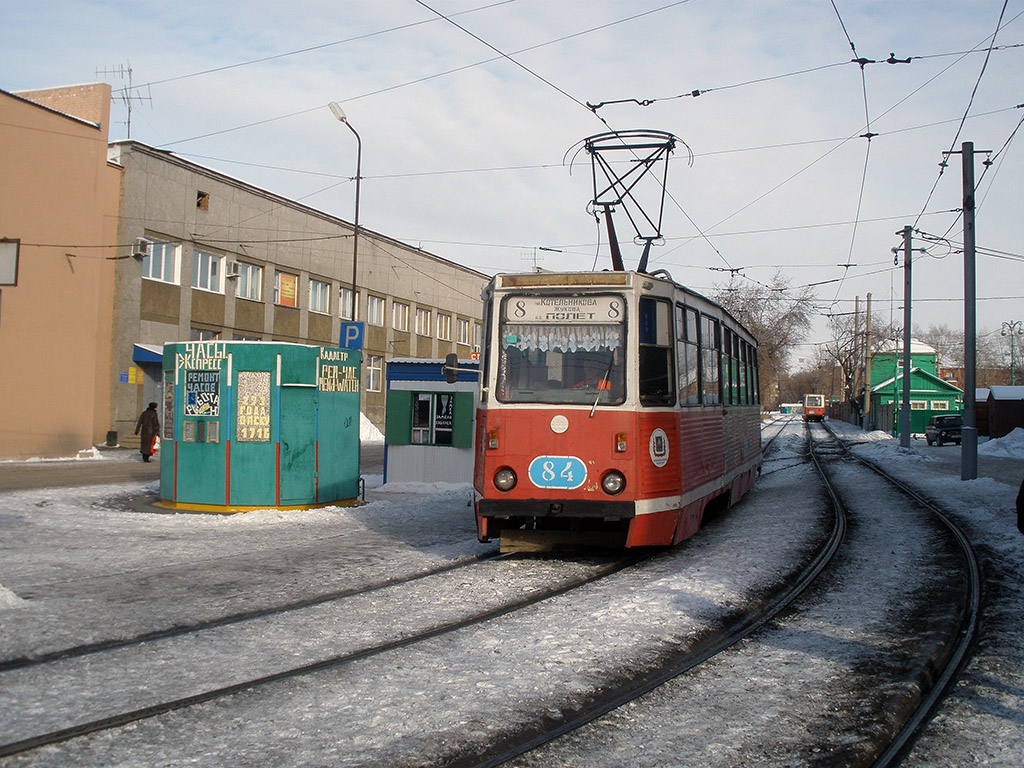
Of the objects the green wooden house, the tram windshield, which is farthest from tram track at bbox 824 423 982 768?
the green wooden house

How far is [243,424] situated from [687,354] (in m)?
7.16

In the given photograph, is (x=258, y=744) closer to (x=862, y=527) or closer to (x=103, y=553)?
(x=103, y=553)

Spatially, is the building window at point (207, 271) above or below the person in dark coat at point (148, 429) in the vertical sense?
above

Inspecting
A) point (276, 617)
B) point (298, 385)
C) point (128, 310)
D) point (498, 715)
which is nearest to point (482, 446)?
point (276, 617)

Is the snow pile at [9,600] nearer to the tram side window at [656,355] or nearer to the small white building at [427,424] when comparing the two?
the tram side window at [656,355]

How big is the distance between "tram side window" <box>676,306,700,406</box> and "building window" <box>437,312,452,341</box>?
43741 millimetres

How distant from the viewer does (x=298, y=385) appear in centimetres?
1365

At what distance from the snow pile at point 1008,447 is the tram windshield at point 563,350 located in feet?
89.6

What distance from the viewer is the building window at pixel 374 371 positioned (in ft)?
152

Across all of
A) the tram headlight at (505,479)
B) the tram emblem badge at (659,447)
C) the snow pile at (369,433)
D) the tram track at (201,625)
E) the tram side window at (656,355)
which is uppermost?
the tram side window at (656,355)

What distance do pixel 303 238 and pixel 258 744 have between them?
37999mm

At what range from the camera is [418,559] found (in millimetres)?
9375

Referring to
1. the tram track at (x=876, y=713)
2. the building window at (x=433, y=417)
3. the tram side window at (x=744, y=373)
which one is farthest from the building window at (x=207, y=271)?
the tram track at (x=876, y=713)

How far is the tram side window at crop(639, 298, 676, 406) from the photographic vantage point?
8.62m
